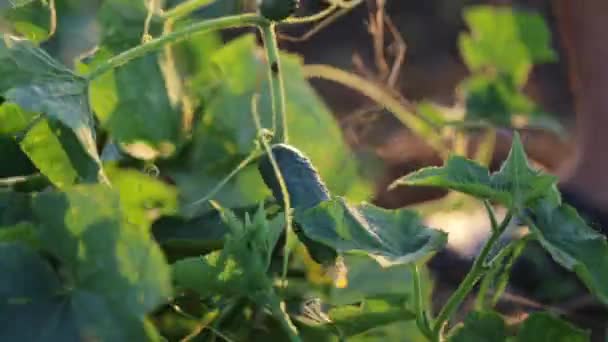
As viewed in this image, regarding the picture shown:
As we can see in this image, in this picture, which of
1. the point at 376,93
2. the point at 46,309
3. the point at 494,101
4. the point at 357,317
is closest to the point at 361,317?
the point at 357,317

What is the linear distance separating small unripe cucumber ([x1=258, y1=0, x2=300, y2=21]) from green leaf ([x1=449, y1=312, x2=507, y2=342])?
0.12m

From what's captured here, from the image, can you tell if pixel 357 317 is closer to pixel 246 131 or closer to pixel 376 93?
pixel 246 131

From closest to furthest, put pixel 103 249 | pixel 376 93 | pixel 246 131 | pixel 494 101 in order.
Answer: pixel 103 249, pixel 246 131, pixel 376 93, pixel 494 101

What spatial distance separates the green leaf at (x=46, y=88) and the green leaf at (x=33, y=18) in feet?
0.17

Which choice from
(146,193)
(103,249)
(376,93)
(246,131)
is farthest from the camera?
(376,93)

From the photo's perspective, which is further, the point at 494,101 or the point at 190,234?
the point at 494,101

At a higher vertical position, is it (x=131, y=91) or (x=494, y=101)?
(x=131, y=91)

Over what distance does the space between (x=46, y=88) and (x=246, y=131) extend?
0.18 metres

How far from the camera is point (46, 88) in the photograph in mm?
311

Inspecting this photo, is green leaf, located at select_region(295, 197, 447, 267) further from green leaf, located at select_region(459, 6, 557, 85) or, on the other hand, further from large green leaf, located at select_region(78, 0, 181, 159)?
green leaf, located at select_region(459, 6, 557, 85)

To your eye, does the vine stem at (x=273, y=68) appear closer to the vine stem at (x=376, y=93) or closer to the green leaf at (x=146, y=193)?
the green leaf at (x=146, y=193)

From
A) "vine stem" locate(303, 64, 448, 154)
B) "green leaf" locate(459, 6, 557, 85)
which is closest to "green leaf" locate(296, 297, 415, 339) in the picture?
"vine stem" locate(303, 64, 448, 154)

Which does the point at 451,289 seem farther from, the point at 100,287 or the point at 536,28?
the point at 100,287

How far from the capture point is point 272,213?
1.16ft
